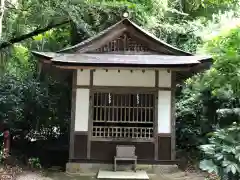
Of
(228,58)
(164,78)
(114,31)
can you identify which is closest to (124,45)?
(114,31)

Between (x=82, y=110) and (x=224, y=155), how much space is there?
4.12m

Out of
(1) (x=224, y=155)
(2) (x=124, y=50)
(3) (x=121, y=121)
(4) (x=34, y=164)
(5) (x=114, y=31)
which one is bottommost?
(4) (x=34, y=164)

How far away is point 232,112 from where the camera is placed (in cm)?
774

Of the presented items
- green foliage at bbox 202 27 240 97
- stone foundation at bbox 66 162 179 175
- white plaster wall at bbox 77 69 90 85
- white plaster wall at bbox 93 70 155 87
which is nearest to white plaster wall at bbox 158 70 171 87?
white plaster wall at bbox 93 70 155 87

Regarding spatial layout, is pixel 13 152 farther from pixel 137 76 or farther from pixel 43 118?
pixel 137 76

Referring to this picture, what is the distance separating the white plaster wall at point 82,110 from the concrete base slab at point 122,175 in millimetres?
1271

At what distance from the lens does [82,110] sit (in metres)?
8.49

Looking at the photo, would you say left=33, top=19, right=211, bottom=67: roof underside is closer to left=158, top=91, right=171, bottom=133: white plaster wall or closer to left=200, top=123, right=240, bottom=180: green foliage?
left=158, top=91, right=171, bottom=133: white plaster wall

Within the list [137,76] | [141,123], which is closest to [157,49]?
[137,76]

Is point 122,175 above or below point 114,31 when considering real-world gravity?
below

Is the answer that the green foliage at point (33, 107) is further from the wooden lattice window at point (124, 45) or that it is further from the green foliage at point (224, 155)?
the green foliage at point (224, 155)

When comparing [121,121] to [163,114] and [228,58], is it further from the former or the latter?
[228,58]

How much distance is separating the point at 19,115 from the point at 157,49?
4.87m

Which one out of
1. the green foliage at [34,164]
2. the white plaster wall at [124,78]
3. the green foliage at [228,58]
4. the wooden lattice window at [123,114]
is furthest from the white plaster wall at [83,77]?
the green foliage at [228,58]
